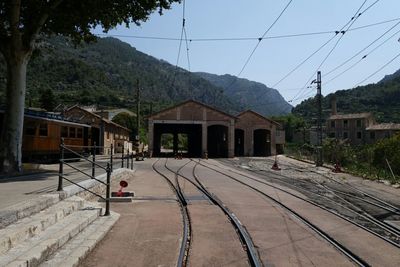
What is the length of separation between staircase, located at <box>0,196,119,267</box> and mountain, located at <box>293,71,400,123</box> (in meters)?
93.5

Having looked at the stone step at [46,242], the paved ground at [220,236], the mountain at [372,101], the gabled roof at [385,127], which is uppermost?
the mountain at [372,101]

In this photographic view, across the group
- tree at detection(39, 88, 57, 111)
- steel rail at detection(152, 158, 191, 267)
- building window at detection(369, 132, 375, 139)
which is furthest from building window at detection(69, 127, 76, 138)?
building window at detection(369, 132, 375, 139)

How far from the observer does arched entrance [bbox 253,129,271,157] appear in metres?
63.9

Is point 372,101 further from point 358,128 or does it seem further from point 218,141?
point 218,141

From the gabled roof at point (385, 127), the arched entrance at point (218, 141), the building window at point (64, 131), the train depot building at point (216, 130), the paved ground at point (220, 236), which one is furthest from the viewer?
the gabled roof at point (385, 127)

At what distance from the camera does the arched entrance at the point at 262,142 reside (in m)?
63.9

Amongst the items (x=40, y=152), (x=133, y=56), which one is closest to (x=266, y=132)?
(x=40, y=152)

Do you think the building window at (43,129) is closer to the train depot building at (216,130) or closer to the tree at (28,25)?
the tree at (28,25)

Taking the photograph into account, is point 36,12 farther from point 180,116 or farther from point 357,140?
point 357,140

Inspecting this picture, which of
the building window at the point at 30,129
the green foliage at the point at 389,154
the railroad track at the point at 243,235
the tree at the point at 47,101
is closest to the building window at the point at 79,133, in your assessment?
the building window at the point at 30,129

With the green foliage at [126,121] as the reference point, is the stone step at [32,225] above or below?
below

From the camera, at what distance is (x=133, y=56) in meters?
187

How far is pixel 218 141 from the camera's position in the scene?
6444 cm

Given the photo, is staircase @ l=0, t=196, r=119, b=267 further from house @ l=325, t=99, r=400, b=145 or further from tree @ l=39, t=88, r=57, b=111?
house @ l=325, t=99, r=400, b=145
